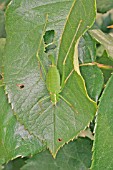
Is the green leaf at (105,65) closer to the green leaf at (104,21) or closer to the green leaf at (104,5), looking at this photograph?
the green leaf at (104,5)

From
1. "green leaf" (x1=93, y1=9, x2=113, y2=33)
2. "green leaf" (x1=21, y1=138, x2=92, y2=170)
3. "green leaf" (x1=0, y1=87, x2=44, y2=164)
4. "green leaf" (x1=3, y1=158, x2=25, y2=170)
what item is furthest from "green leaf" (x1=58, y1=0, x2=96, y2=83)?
"green leaf" (x1=93, y1=9, x2=113, y2=33)

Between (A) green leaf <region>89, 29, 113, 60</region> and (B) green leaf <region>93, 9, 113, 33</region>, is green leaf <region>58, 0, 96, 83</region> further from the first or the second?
→ (B) green leaf <region>93, 9, 113, 33</region>

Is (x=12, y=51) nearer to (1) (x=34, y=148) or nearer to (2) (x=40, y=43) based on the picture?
(2) (x=40, y=43)

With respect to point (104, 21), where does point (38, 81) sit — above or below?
above

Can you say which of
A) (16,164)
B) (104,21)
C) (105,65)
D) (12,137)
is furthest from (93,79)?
(104,21)

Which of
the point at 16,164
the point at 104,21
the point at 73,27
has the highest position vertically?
the point at 73,27

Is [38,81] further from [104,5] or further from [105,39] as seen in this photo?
[104,5]
